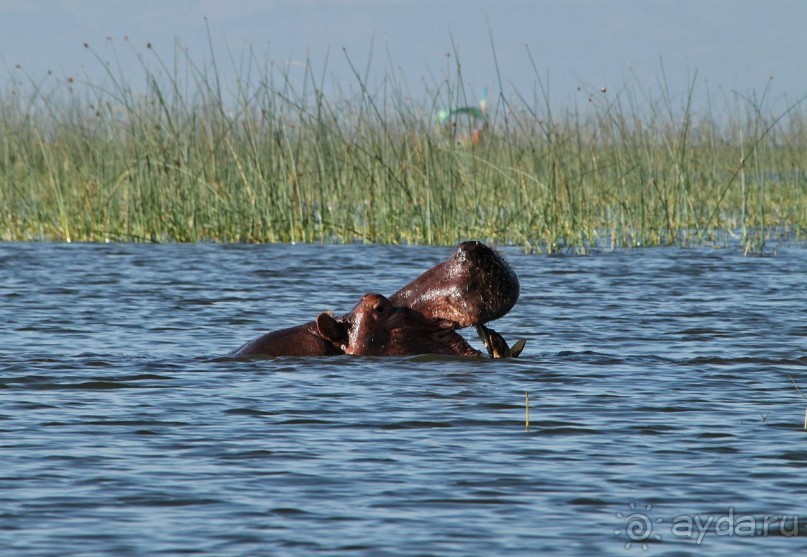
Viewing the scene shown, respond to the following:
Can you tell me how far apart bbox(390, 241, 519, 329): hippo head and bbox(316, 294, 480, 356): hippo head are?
0.55 feet

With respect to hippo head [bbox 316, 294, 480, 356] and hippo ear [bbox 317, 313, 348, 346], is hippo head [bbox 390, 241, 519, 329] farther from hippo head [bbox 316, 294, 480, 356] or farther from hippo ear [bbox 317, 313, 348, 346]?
A: hippo ear [bbox 317, 313, 348, 346]

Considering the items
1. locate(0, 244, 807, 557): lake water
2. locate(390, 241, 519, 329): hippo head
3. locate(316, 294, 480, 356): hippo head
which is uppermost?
locate(390, 241, 519, 329): hippo head

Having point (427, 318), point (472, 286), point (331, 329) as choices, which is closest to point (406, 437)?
point (472, 286)

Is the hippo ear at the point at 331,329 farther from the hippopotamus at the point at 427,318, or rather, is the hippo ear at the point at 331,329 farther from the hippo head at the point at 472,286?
the hippo head at the point at 472,286

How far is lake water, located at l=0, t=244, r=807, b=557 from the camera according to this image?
161 inches

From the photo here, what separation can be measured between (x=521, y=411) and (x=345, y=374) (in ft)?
3.32

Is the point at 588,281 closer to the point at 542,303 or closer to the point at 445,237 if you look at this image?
the point at 542,303

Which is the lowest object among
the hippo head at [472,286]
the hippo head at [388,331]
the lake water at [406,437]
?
the lake water at [406,437]

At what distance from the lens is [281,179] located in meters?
14.2

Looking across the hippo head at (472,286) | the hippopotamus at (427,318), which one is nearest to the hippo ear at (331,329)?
the hippopotamus at (427,318)

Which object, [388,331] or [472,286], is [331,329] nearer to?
[388,331]

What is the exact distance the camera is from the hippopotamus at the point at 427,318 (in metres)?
6.21

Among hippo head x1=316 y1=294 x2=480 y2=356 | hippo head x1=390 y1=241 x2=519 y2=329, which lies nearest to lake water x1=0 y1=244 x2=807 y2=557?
hippo head x1=316 y1=294 x2=480 y2=356

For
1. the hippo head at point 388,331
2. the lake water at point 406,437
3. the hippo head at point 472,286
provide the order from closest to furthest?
the lake water at point 406,437
the hippo head at point 472,286
the hippo head at point 388,331
